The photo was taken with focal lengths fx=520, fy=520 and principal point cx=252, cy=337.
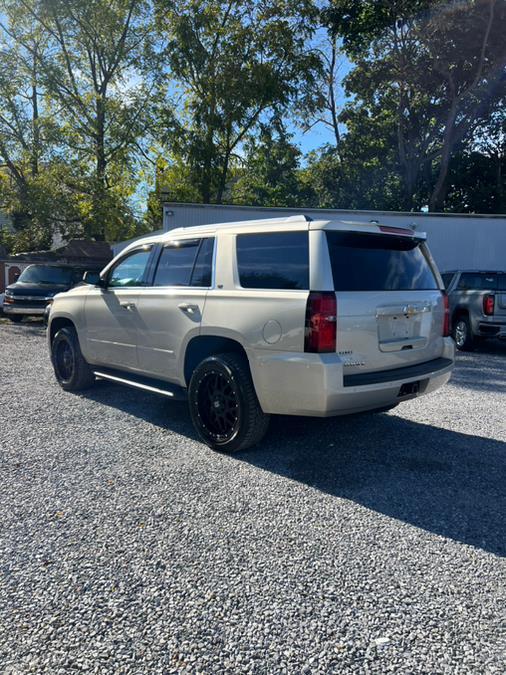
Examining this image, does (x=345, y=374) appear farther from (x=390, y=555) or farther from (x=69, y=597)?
(x=69, y=597)

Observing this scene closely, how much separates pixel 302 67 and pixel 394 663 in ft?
79.3

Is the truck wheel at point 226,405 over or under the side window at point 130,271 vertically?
under

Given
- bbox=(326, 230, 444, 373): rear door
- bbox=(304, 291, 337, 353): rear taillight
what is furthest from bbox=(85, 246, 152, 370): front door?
bbox=(326, 230, 444, 373): rear door

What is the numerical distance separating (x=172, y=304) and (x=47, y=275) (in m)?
12.2

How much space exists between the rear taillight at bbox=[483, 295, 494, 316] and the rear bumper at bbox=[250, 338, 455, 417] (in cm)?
692

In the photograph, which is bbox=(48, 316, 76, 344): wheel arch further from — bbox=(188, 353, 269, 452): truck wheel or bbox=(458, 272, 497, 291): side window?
bbox=(458, 272, 497, 291): side window

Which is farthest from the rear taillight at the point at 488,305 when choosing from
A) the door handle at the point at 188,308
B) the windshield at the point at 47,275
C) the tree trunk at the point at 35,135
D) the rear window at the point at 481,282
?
the tree trunk at the point at 35,135

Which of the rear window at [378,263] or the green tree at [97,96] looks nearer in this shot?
the rear window at [378,263]

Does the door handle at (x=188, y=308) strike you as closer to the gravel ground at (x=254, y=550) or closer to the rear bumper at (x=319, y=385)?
the rear bumper at (x=319, y=385)

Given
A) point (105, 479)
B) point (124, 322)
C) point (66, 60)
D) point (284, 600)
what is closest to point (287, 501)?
point (284, 600)

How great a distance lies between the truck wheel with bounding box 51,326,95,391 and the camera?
634 cm

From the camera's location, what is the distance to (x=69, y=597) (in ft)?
8.07

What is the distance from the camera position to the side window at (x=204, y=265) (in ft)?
15.2

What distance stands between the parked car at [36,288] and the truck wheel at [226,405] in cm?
1134
